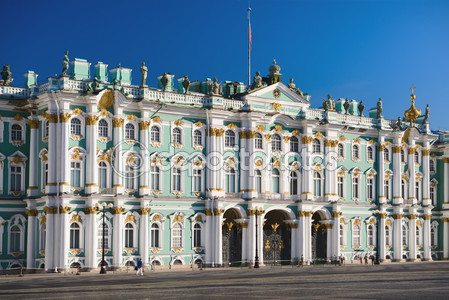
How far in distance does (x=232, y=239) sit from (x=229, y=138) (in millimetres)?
8989

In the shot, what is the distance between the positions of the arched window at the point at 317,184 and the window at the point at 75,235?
2444cm

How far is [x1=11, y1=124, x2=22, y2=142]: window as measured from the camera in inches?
2537

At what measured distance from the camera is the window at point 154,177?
67438 mm

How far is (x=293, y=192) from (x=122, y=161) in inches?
722

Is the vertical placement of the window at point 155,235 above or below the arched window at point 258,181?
below

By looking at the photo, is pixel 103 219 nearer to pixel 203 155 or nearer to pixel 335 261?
pixel 203 155

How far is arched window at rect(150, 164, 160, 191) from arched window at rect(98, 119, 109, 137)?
505cm

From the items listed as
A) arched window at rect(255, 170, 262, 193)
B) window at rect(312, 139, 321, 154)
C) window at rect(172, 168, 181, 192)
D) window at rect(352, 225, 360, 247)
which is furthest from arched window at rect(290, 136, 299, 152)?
window at rect(172, 168, 181, 192)

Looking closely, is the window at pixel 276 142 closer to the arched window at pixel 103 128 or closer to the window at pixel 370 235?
the window at pixel 370 235

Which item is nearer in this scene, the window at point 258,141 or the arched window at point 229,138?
the arched window at point 229,138

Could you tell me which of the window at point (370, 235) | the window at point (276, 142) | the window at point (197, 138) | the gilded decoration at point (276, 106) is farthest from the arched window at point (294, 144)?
the window at point (370, 235)

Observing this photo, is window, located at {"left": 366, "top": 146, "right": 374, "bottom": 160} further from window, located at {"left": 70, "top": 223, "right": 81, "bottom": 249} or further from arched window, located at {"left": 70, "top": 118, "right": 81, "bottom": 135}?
window, located at {"left": 70, "top": 223, "right": 81, "bottom": 249}

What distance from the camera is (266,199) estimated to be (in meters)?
72.9

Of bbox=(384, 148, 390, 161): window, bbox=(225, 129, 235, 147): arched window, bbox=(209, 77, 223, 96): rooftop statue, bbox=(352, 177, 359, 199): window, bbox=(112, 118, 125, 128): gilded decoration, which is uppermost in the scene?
bbox=(209, 77, 223, 96): rooftop statue
